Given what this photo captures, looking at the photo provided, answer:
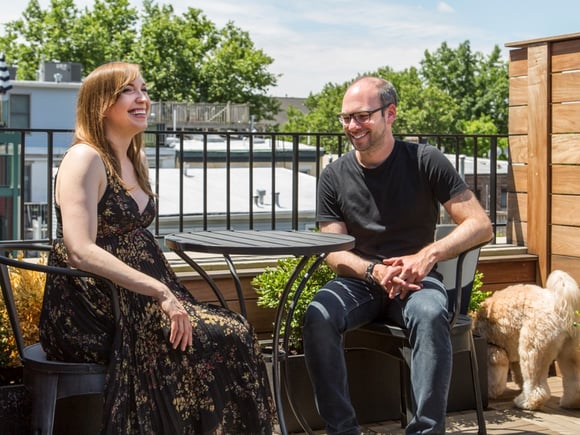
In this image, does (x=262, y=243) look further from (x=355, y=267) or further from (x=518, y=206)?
(x=518, y=206)

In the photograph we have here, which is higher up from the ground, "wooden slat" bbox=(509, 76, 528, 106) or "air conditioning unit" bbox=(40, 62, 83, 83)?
"air conditioning unit" bbox=(40, 62, 83, 83)

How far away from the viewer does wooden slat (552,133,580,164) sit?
4.40 m

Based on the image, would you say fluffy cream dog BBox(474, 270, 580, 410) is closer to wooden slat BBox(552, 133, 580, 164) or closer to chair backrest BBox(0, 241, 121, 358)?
wooden slat BBox(552, 133, 580, 164)

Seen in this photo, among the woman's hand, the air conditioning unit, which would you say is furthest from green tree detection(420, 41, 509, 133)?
the woman's hand

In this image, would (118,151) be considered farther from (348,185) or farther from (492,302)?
(492,302)

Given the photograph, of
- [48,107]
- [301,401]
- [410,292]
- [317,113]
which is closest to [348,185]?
[410,292]

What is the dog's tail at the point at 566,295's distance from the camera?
388cm

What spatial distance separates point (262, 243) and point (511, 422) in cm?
166

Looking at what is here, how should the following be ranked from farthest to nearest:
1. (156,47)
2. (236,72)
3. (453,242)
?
(236,72), (156,47), (453,242)

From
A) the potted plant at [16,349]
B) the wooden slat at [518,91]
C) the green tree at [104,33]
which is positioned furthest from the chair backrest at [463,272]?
the green tree at [104,33]

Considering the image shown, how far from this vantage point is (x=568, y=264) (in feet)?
14.9

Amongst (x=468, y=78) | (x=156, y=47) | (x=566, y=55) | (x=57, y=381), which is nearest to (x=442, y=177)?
(x=57, y=381)

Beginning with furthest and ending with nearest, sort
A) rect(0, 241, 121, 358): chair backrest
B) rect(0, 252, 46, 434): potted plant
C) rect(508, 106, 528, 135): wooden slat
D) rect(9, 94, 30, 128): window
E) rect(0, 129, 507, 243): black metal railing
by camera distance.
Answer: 1. rect(9, 94, 30, 128): window
2. rect(508, 106, 528, 135): wooden slat
3. rect(0, 129, 507, 243): black metal railing
4. rect(0, 252, 46, 434): potted plant
5. rect(0, 241, 121, 358): chair backrest

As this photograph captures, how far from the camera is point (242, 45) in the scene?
64.9 m
